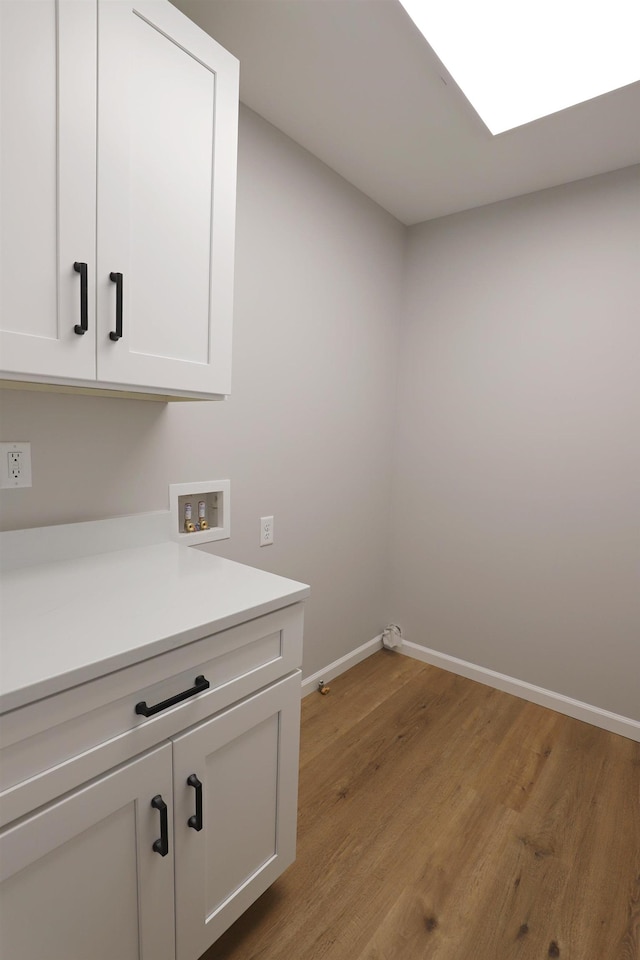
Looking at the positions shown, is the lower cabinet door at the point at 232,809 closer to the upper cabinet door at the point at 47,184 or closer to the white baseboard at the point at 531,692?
the upper cabinet door at the point at 47,184

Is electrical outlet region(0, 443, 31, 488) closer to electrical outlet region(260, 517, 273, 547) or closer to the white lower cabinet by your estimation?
the white lower cabinet

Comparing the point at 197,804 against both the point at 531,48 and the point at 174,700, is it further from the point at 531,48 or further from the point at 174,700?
the point at 531,48

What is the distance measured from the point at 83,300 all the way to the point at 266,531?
1.18 metres

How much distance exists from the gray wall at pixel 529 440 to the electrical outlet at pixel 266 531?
39.3 inches

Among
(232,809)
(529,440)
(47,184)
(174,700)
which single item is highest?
(47,184)

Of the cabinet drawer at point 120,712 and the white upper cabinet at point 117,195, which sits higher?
the white upper cabinet at point 117,195

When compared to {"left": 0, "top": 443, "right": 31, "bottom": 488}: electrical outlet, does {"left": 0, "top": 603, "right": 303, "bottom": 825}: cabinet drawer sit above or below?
below

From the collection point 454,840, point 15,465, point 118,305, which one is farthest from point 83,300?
point 454,840

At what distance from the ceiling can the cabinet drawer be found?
1.60 metres

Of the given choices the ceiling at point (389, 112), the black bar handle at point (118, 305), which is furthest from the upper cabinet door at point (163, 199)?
the ceiling at point (389, 112)

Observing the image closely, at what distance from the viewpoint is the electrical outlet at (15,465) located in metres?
1.20

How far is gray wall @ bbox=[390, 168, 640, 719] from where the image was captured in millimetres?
2055

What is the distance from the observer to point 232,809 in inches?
42.6

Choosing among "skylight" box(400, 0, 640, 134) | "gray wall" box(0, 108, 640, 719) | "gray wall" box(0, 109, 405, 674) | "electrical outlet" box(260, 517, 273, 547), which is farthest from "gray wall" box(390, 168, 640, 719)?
"electrical outlet" box(260, 517, 273, 547)
